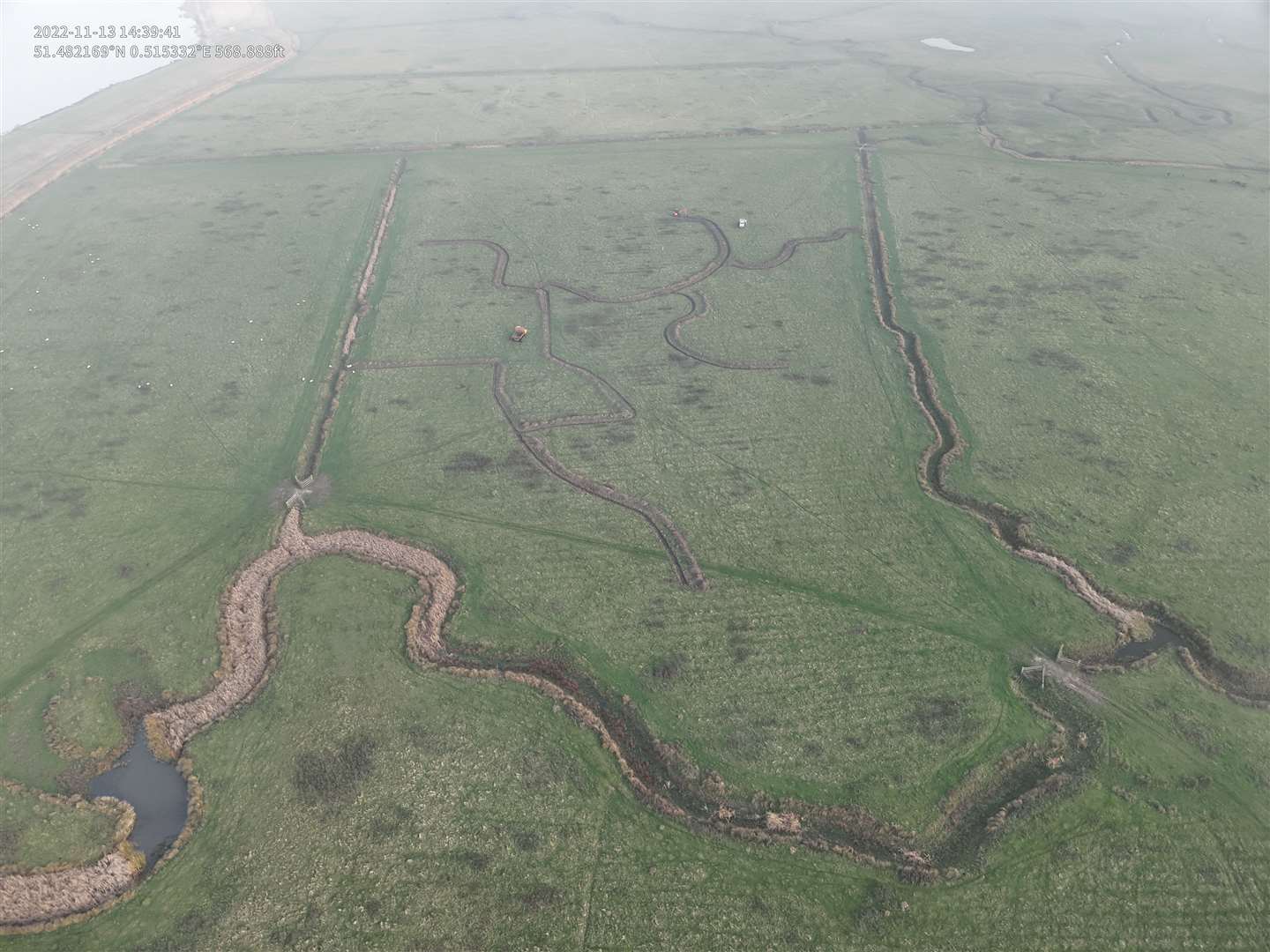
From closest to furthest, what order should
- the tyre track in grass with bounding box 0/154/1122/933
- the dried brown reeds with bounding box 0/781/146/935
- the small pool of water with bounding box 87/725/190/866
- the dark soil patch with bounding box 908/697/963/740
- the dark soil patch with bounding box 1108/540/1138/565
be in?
the dried brown reeds with bounding box 0/781/146/935, the tyre track in grass with bounding box 0/154/1122/933, the small pool of water with bounding box 87/725/190/866, the dark soil patch with bounding box 908/697/963/740, the dark soil patch with bounding box 1108/540/1138/565

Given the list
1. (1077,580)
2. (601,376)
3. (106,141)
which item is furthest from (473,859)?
(106,141)

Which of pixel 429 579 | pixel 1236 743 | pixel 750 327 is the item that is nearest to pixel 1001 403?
pixel 750 327

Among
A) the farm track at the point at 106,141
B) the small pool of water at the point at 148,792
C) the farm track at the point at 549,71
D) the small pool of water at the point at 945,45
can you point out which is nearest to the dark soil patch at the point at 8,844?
the small pool of water at the point at 148,792

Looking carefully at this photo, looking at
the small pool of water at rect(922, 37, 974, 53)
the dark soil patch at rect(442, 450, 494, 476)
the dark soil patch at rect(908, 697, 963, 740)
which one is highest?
the small pool of water at rect(922, 37, 974, 53)

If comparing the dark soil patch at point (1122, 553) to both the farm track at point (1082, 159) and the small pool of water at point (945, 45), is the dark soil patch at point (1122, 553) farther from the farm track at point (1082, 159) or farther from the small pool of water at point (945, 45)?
the small pool of water at point (945, 45)
